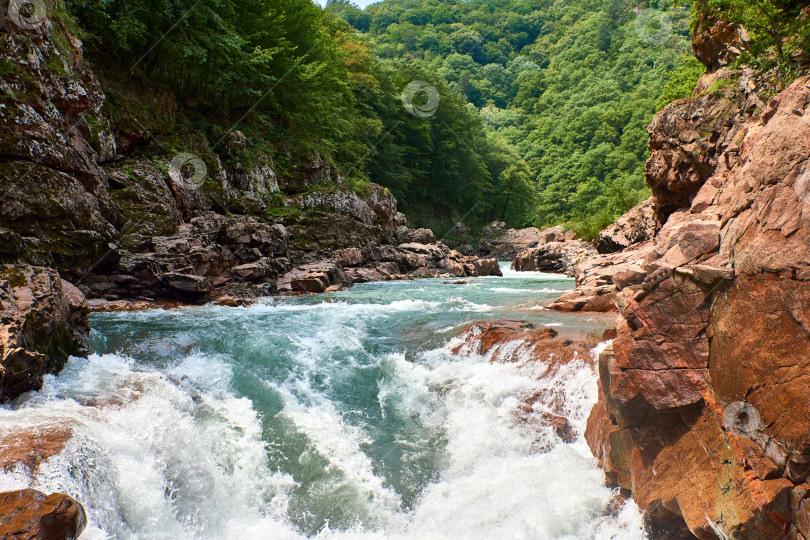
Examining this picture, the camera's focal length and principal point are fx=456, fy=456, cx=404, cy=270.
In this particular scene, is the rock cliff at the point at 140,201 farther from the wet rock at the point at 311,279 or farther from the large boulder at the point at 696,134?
the large boulder at the point at 696,134

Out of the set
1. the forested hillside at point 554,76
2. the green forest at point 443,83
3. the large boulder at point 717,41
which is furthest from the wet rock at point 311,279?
the forested hillside at point 554,76

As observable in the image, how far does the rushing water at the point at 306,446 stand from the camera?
13.8 feet

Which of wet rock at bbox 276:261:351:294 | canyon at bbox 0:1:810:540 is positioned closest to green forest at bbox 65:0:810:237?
canyon at bbox 0:1:810:540

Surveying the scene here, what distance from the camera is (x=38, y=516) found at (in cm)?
294

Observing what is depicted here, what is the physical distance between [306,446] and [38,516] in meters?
2.88

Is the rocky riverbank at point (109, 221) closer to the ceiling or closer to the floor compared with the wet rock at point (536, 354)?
closer to the ceiling

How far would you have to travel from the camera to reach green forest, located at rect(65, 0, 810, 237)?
1603 centimetres

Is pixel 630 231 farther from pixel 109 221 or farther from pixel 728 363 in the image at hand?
pixel 109 221

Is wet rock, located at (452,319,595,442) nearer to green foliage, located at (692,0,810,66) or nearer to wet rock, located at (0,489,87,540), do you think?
wet rock, located at (0,489,87,540)

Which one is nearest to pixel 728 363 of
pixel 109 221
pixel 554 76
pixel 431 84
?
pixel 109 221

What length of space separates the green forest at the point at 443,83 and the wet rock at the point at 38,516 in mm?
12061

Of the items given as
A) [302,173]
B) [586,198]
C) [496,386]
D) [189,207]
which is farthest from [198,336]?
[586,198]

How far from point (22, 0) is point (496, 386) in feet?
40.5

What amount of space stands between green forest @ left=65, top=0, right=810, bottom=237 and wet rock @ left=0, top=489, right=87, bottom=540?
39.6 feet
